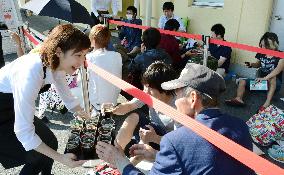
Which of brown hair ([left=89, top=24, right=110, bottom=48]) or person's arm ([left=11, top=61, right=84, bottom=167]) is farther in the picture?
brown hair ([left=89, top=24, right=110, bottom=48])

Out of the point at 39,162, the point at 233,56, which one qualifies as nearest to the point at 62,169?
the point at 39,162

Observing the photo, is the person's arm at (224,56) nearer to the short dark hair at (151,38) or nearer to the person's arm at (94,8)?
the short dark hair at (151,38)

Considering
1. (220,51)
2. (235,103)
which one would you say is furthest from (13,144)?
(220,51)

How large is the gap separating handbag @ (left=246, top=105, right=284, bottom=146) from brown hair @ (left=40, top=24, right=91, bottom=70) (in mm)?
2584

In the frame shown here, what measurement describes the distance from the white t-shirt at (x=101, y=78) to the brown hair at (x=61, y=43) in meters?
1.59

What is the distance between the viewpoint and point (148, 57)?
3.73 metres

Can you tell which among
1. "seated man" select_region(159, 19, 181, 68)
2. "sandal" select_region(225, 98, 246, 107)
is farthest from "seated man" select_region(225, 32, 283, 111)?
"seated man" select_region(159, 19, 181, 68)

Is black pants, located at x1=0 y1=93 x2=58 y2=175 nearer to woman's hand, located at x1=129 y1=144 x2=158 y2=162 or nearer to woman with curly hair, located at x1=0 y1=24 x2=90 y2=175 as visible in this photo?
woman with curly hair, located at x1=0 y1=24 x2=90 y2=175

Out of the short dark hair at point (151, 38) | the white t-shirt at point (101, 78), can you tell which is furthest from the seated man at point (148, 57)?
the white t-shirt at point (101, 78)

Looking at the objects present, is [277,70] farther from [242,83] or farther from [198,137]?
[198,137]

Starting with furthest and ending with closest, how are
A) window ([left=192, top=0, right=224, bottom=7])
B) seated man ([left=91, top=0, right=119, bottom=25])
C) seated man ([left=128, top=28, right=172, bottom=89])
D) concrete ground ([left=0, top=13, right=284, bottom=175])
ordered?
seated man ([left=91, top=0, right=119, bottom=25]) < window ([left=192, top=0, right=224, bottom=7]) < seated man ([left=128, top=28, right=172, bottom=89]) < concrete ground ([left=0, top=13, right=284, bottom=175])

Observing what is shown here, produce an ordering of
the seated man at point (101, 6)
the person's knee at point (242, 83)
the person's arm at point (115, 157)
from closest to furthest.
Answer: the person's arm at point (115, 157)
the person's knee at point (242, 83)
the seated man at point (101, 6)

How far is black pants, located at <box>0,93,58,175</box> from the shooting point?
2.21 m

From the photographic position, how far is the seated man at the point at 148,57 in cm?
373
